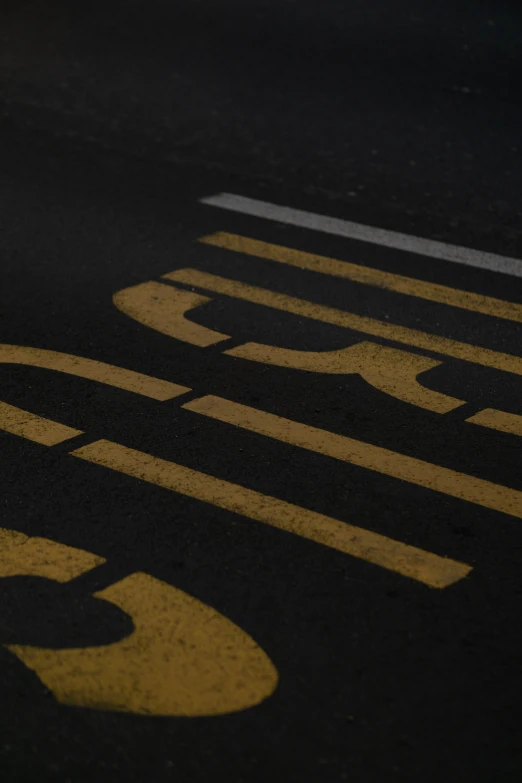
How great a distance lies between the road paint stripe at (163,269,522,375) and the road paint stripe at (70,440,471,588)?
1471 millimetres

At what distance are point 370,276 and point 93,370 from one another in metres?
1.69

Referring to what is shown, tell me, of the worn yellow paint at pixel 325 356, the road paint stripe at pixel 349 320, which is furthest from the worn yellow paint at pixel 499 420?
the road paint stripe at pixel 349 320

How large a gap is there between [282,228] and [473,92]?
333 centimetres

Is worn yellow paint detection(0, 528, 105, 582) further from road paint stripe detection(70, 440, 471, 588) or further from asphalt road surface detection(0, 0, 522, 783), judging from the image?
road paint stripe detection(70, 440, 471, 588)

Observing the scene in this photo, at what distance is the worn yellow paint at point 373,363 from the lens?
488cm

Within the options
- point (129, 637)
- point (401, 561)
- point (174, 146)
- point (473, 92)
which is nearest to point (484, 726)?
point (401, 561)

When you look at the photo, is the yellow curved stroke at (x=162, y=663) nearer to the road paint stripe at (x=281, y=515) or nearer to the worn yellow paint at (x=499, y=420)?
the road paint stripe at (x=281, y=515)

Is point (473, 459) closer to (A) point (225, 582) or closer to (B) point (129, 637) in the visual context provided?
(A) point (225, 582)

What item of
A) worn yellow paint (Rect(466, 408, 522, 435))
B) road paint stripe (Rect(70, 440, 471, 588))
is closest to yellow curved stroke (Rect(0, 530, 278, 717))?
road paint stripe (Rect(70, 440, 471, 588))

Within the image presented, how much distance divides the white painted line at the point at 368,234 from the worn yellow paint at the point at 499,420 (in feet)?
5.23

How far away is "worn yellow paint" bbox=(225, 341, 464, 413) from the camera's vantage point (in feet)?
16.0

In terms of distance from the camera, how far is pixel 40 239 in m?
6.43

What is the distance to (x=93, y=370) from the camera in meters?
5.05

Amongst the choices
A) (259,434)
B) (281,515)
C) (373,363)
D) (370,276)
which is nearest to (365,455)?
(259,434)
